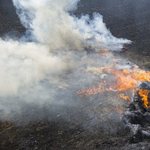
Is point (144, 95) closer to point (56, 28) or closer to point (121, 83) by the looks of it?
point (121, 83)

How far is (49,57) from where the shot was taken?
44.8 ft

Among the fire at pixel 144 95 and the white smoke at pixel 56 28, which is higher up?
the white smoke at pixel 56 28

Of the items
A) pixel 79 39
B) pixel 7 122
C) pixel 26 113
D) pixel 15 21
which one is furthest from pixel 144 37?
pixel 15 21

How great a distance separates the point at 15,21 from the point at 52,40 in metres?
12.3

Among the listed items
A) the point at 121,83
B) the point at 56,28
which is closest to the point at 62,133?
the point at 121,83

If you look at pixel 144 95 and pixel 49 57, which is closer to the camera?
pixel 144 95

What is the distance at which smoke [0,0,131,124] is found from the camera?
10.6m

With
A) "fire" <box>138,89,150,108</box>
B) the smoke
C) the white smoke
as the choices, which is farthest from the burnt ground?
the white smoke

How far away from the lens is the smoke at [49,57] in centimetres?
1057

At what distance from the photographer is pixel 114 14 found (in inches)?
1015

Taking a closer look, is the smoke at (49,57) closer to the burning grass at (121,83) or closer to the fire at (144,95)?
the burning grass at (121,83)

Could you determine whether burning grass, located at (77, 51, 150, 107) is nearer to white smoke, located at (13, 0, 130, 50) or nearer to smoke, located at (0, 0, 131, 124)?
smoke, located at (0, 0, 131, 124)

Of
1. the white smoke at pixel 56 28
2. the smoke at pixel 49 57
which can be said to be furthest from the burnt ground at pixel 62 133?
the white smoke at pixel 56 28

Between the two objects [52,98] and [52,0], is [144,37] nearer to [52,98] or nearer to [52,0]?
[52,0]
